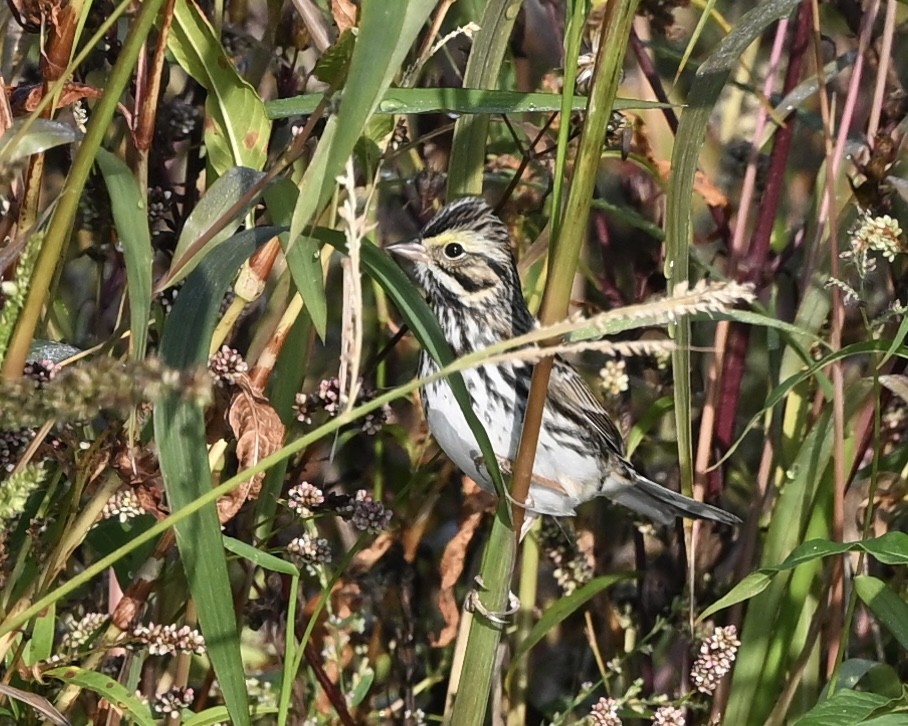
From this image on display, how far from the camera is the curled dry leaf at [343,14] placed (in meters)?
1.76

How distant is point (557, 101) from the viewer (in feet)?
5.74

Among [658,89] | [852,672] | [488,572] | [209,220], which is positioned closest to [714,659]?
[852,672]

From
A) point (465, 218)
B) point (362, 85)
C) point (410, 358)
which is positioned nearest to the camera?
point (362, 85)

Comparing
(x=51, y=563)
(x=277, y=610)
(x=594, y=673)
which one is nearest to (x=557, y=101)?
(x=51, y=563)

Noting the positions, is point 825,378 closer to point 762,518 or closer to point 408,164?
point 762,518

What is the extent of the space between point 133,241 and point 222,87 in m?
0.43

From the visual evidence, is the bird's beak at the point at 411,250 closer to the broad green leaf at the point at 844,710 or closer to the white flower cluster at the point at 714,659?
the white flower cluster at the point at 714,659

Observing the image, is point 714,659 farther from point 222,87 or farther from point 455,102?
point 222,87

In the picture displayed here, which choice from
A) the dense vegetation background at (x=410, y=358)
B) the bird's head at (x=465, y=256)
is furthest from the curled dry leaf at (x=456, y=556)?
the bird's head at (x=465, y=256)

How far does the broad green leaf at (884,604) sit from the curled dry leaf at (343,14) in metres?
1.00

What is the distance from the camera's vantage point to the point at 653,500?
2604mm

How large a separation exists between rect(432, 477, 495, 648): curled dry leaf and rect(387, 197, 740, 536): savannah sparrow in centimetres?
12

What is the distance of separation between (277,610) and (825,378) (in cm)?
104

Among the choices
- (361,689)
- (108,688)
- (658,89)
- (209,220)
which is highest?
(658,89)
